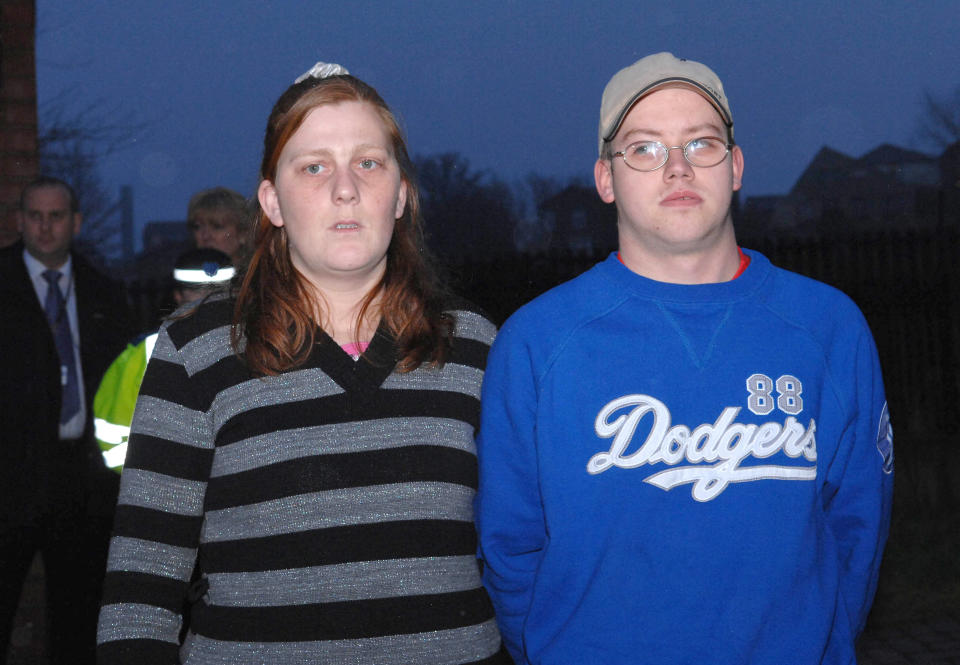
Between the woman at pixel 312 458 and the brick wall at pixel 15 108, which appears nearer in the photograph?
the woman at pixel 312 458

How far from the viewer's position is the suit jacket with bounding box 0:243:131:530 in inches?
161

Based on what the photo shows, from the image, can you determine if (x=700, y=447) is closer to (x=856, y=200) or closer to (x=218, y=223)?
(x=218, y=223)

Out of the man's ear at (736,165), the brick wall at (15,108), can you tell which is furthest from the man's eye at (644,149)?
the brick wall at (15,108)

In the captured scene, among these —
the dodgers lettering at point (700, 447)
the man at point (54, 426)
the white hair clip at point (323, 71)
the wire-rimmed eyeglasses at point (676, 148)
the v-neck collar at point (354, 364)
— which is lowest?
the man at point (54, 426)

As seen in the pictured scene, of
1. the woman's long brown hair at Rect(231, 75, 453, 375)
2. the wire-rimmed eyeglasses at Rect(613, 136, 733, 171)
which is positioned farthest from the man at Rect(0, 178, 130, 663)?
the wire-rimmed eyeglasses at Rect(613, 136, 733, 171)

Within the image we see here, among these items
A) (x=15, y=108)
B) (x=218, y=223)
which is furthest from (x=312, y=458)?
(x=15, y=108)

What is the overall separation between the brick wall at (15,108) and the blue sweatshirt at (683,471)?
4589mm

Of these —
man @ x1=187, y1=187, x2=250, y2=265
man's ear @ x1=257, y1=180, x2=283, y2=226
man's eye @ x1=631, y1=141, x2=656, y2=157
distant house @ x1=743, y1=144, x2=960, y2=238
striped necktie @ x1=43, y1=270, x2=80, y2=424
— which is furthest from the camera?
distant house @ x1=743, y1=144, x2=960, y2=238

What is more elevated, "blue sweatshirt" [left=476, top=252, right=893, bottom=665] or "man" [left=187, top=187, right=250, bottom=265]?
"man" [left=187, top=187, right=250, bottom=265]

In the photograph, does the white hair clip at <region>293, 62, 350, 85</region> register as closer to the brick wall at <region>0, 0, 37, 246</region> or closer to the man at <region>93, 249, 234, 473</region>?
the man at <region>93, 249, 234, 473</region>

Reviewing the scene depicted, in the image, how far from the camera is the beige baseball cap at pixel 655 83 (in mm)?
2199

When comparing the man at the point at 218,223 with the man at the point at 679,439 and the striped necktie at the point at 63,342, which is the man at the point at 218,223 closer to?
the striped necktie at the point at 63,342

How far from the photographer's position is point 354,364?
213cm

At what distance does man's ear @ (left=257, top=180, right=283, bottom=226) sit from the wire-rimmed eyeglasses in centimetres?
81
